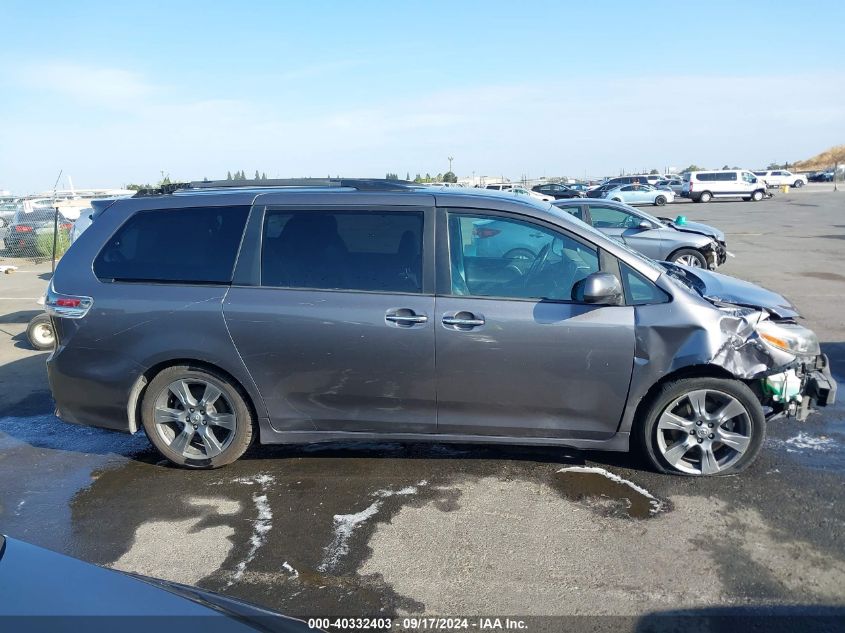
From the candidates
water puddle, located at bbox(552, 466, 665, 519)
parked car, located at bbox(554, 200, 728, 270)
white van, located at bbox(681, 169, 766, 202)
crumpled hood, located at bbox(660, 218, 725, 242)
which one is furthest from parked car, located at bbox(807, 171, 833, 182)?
water puddle, located at bbox(552, 466, 665, 519)

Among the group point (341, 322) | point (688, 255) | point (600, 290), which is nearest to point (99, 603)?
point (341, 322)

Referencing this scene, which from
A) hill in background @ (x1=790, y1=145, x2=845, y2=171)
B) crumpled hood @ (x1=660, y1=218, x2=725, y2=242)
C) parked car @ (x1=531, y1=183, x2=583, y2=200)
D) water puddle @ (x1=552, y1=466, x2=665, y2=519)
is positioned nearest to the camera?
water puddle @ (x1=552, y1=466, x2=665, y2=519)

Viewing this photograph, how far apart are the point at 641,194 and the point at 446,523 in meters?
40.5

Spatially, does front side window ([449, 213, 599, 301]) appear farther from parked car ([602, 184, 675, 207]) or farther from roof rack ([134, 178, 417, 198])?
parked car ([602, 184, 675, 207])

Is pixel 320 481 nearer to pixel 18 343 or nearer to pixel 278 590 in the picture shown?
pixel 278 590

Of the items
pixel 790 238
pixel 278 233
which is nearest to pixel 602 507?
pixel 278 233

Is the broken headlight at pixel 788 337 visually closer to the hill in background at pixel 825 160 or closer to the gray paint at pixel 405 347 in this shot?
the gray paint at pixel 405 347

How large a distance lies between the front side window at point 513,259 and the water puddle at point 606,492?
3.96 ft

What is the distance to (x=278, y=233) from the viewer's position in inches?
173

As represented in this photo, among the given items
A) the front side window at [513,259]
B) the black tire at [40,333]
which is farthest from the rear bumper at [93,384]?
the black tire at [40,333]

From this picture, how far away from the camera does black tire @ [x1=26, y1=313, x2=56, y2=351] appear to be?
8.18m

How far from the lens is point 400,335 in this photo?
4129 mm

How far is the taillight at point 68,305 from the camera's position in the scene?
4.43 meters

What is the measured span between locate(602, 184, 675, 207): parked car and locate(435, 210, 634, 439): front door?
37.7 m
